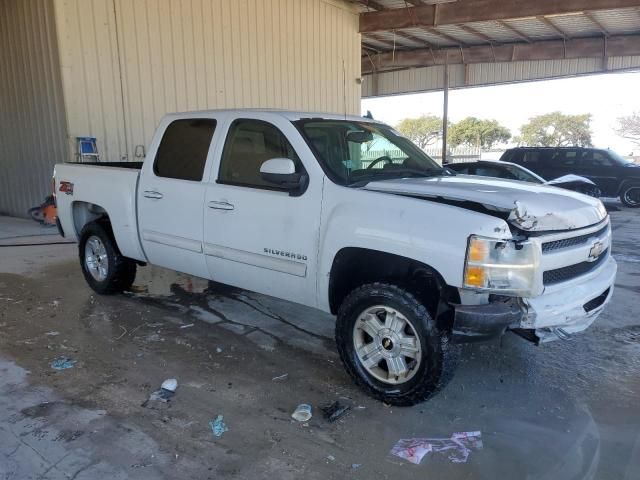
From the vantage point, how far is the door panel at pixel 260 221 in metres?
3.80

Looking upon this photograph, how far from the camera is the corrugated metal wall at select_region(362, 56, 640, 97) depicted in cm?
1888

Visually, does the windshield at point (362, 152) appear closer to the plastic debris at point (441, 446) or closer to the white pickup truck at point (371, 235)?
the white pickup truck at point (371, 235)

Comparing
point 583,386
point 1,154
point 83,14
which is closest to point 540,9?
point 83,14

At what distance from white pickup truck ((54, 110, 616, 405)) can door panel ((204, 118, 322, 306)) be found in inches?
0.5

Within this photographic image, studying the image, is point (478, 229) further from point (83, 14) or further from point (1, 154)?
point (1, 154)

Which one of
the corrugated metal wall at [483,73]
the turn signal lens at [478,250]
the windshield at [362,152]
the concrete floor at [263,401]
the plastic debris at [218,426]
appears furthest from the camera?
the corrugated metal wall at [483,73]

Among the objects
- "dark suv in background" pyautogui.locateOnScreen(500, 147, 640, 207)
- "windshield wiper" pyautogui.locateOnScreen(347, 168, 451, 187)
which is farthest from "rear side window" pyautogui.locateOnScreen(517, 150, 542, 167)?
"windshield wiper" pyautogui.locateOnScreen(347, 168, 451, 187)

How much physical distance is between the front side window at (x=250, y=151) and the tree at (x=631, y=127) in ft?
174

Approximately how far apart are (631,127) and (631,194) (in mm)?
40948

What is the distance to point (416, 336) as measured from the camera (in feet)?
10.7

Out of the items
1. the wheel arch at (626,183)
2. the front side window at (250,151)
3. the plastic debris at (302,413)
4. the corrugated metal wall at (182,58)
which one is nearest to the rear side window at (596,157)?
the wheel arch at (626,183)

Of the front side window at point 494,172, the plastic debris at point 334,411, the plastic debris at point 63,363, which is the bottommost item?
the plastic debris at point 334,411

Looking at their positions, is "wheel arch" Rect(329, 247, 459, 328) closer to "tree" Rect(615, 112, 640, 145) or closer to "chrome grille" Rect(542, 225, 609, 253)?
"chrome grille" Rect(542, 225, 609, 253)

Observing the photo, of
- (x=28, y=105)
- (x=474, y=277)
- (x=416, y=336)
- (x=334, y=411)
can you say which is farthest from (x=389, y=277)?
(x=28, y=105)
